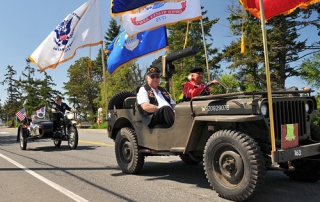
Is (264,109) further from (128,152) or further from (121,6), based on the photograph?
(121,6)

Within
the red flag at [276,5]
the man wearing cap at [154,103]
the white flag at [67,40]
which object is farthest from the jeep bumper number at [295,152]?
the white flag at [67,40]

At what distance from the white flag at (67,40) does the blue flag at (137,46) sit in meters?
0.72

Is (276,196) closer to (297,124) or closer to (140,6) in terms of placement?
(297,124)

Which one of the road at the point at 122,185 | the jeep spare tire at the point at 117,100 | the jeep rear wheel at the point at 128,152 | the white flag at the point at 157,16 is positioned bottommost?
the road at the point at 122,185

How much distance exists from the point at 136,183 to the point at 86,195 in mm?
931

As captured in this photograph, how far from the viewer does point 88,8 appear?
34.0ft

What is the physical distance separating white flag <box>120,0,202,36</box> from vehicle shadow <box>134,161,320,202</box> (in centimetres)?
396

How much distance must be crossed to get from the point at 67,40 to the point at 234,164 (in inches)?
296

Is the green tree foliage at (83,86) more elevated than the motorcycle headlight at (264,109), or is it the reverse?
the green tree foliage at (83,86)

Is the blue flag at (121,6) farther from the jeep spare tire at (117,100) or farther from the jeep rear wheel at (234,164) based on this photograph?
the jeep rear wheel at (234,164)

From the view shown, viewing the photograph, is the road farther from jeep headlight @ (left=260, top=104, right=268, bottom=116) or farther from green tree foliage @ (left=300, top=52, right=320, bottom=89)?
green tree foliage @ (left=300, top=52, right=320, bottom=89)

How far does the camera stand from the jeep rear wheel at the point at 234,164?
148 inches

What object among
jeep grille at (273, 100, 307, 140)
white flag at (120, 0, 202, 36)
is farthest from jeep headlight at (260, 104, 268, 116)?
white flag at (120, 0, 202, 36)

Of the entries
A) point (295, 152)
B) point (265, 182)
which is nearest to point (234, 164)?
point (295, 152)
